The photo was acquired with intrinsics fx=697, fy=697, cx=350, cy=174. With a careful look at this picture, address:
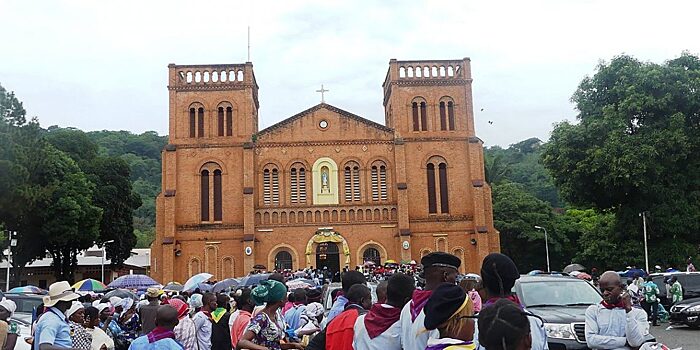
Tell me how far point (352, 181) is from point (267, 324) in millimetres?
33292

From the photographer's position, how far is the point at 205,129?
39094 mm

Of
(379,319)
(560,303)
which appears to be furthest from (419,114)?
(379,319)

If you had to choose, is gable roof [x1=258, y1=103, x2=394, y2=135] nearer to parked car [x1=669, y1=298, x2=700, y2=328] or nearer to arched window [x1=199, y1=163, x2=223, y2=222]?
arched window [x1=199, y1=163, x2=223, y2=222]

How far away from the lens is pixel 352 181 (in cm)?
3912

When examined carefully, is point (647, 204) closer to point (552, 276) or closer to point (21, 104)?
point (552, 276)

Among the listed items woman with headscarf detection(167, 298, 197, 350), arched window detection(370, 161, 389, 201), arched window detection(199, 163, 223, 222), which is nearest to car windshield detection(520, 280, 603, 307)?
woman with headscarf detection(167, 298, 197, 350)

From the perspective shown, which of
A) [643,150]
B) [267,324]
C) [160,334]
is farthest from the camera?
[643,150]

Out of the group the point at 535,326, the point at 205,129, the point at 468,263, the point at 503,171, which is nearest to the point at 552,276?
the point at 535,326

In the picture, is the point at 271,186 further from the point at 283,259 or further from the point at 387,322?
the point at 387,322

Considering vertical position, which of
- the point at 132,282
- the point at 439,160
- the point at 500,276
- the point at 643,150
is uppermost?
the point at 439,160

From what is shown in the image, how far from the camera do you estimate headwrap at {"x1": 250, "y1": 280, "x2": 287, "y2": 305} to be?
5.89 m

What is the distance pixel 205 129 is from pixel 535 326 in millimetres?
36357

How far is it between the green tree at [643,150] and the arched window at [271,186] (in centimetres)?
1513

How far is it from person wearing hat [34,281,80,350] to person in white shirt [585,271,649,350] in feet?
15.4
